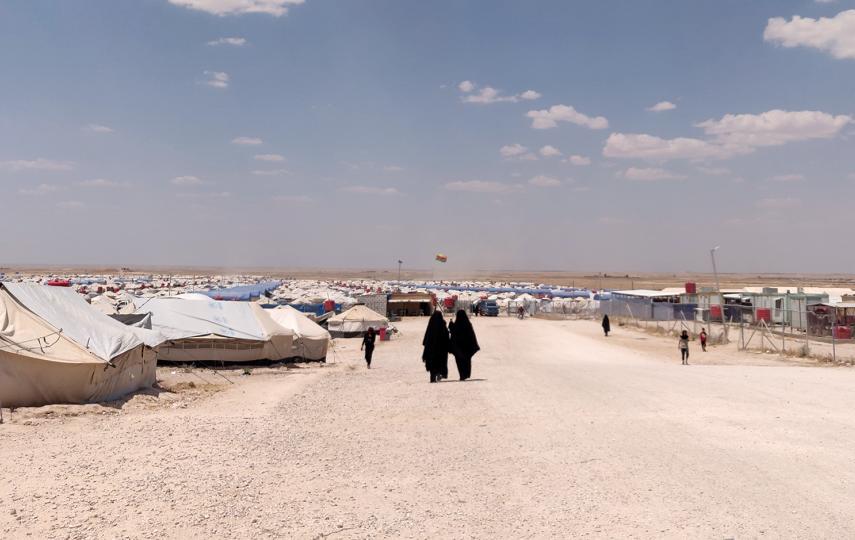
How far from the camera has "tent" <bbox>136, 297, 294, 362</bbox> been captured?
22.3m

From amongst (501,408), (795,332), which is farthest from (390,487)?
(795,332)

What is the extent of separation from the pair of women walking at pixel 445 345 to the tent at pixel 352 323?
23639 millimetres

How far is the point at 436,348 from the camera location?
18375mm

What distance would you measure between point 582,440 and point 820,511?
3672mm

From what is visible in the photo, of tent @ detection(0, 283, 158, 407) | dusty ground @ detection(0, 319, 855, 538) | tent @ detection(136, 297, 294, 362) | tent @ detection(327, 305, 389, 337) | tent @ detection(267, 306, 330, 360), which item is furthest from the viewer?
tent @ detection(327, 305, 389, 337)

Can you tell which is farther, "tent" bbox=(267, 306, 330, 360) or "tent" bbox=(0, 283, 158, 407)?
"tent" bbox=(267, 306, 330, 360)

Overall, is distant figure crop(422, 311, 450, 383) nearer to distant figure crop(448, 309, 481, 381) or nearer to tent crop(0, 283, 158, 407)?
distant figure crop(448, 309, 481, 381)

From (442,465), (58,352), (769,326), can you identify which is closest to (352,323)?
(769,326)

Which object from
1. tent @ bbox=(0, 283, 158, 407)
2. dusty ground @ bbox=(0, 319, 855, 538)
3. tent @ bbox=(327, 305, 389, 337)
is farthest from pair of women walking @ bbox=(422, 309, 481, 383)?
tent @ bbox=(327, 305, 389, 337)

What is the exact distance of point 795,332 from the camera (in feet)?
123

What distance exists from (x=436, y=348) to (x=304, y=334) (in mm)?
8779

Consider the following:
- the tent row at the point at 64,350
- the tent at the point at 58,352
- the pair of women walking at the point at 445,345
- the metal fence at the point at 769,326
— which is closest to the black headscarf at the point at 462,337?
the pair of women walking at the point at 445,345

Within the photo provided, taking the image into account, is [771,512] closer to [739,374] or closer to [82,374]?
[82,374]

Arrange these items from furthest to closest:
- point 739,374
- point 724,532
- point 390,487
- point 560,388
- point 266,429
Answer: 1. point 739,374
2. point 560,388
3. point 266,429
4. point 390,487
5. point 724,532
